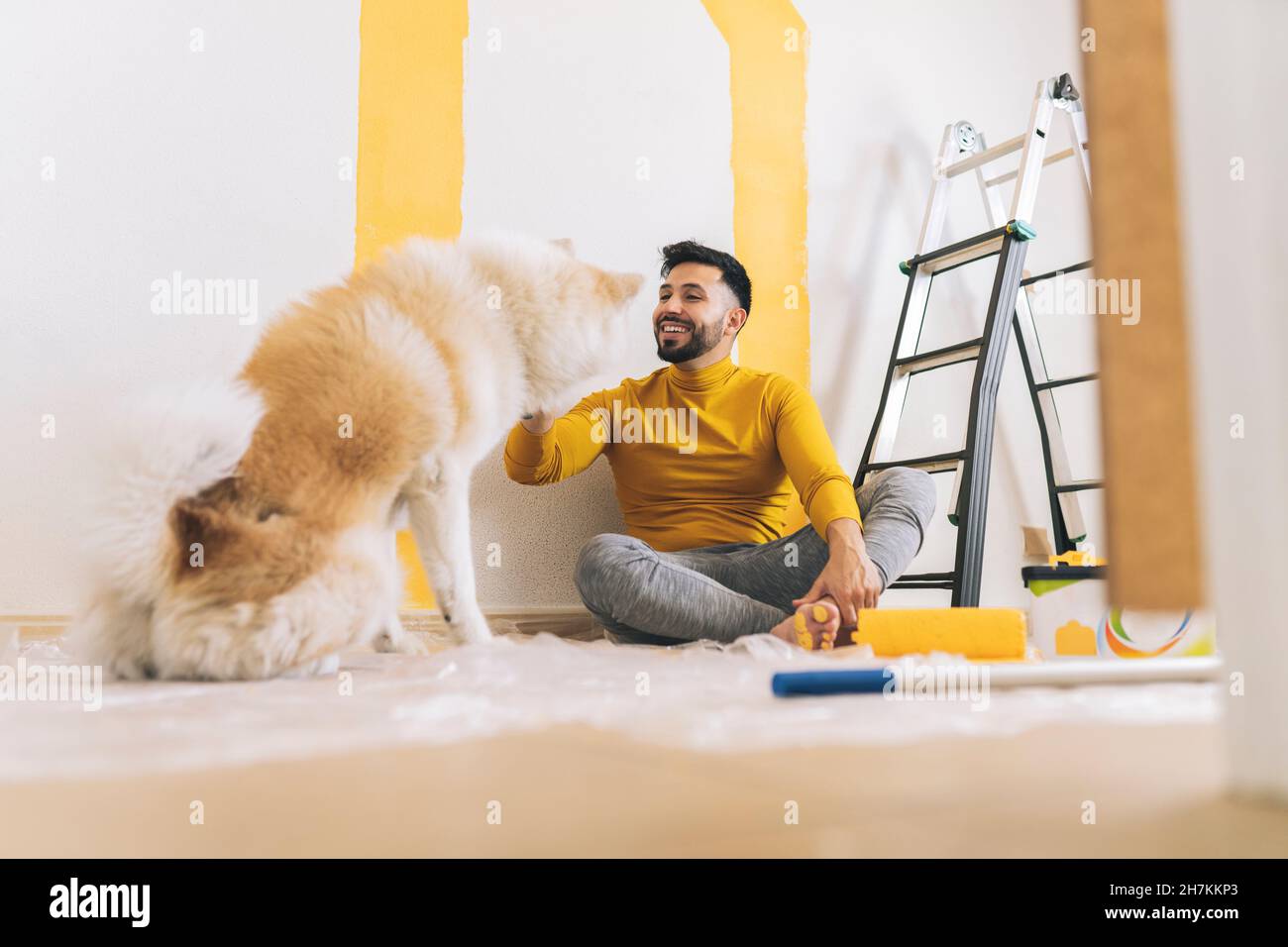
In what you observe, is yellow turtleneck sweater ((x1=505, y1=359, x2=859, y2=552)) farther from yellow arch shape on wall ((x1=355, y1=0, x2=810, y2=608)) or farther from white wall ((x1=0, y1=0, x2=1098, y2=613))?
yellow arch shape on wall ((x1=355, y1=0, x2=810, y2=608))

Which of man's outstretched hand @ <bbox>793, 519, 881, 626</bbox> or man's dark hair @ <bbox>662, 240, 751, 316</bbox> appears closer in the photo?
man's outstretched hand @ <bbox>793, 519, 881, 626</bbox>

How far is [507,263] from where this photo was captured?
59.7 inches

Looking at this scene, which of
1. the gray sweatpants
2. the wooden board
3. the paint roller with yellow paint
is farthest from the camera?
the gray sweatpants

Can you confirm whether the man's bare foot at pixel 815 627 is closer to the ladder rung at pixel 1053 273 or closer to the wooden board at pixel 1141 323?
the wooden board at pixel 1141 323

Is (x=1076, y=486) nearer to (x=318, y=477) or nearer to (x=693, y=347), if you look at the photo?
(x=693, y=347)

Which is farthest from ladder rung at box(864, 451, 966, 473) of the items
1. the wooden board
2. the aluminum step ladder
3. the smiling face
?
the wooden board

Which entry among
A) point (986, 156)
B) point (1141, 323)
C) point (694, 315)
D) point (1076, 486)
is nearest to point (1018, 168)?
point (986, 156)

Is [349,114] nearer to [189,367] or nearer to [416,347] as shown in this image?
[189,367]

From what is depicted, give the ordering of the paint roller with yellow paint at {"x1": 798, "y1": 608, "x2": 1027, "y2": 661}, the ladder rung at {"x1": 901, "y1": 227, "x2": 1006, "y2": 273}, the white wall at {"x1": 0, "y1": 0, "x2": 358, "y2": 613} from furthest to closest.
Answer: the ladder rung at {"x1": 901, "y1": 227, "x2": 1006, "y2": 273} < the white wall at {"x1": 0, "y1": 0, "x2": 358, "y2": 613} < the paint roller with yellow paint at {"x1": 798, "y1": 608, "x2": 1027, "y2": 661}

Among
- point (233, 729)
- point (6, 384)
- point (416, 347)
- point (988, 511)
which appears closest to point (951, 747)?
point (233, 729)

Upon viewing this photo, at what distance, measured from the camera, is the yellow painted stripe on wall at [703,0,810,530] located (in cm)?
235

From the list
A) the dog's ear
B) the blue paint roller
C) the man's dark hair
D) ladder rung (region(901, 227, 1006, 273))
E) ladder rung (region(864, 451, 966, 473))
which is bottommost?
the blue paint roller

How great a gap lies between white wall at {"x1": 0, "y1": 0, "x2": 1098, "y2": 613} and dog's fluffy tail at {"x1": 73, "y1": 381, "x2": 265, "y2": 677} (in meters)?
0.41
